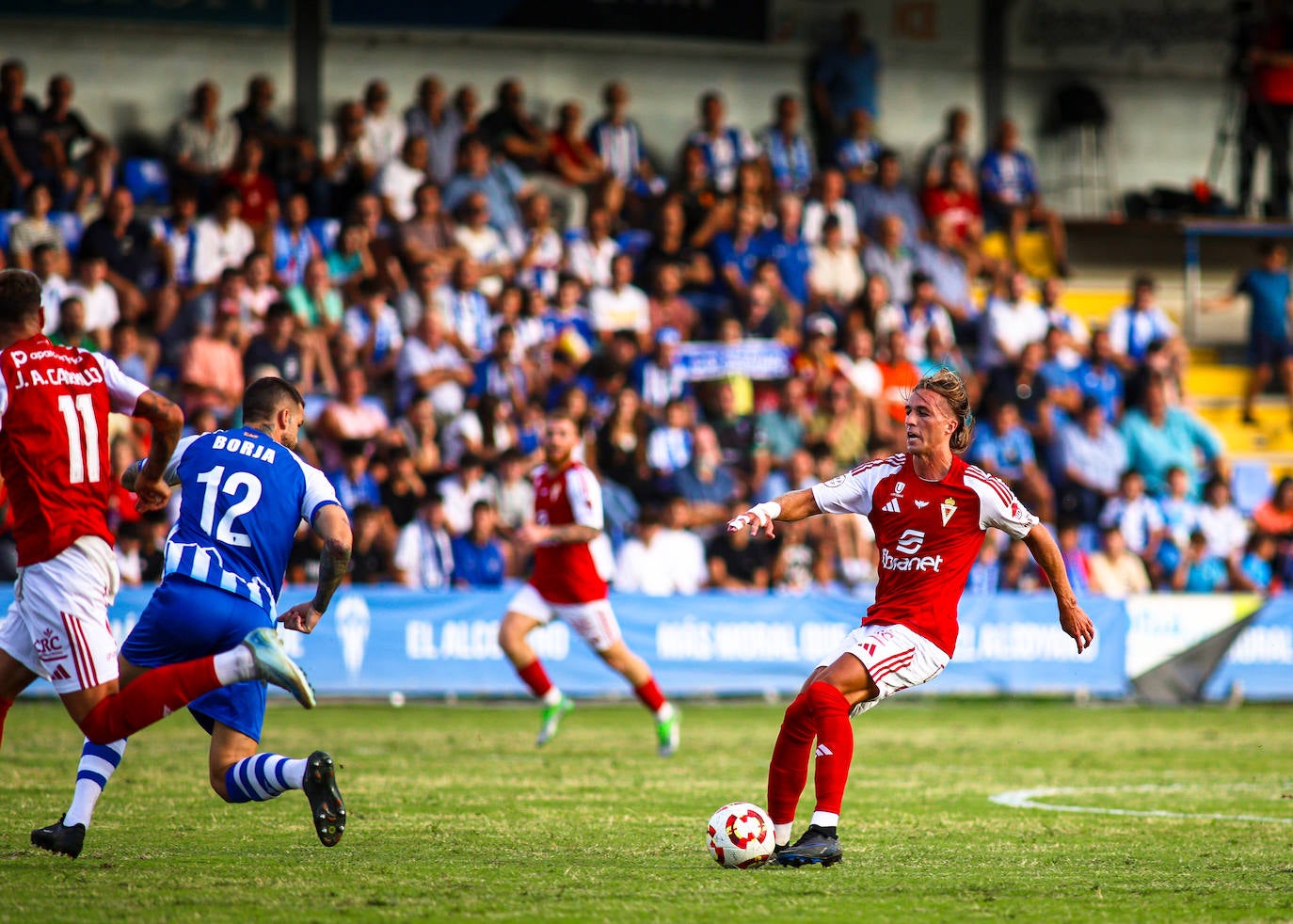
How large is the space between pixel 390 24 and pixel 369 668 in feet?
34.5

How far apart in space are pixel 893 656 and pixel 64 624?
371 cm

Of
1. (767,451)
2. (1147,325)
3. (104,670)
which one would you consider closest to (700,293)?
(767,451)

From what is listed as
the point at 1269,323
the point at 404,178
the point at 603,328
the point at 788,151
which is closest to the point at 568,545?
the point at 603,328

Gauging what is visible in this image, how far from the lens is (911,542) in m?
7.79

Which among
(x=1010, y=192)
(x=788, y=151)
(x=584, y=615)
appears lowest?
(x=584, y=615)

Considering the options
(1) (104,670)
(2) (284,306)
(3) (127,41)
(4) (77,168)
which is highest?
(3) (127,41)

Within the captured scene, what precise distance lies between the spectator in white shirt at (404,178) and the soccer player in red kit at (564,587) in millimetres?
8158

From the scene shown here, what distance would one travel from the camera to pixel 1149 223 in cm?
2594

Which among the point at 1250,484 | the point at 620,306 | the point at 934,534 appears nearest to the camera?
the point at 934,534

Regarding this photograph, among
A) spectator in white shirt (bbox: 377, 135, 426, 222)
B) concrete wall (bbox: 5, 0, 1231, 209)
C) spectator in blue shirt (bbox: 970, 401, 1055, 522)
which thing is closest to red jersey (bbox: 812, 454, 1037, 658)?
spectator in blue shirt (bbox: 970, 401, 1055, 522)

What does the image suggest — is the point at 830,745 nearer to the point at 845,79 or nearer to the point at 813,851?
the point at 813,851

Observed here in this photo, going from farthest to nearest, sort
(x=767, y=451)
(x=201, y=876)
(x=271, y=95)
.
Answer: (x=271, y=95)
(x=767, y=451)
(x=201, y=876)

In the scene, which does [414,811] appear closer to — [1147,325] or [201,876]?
[201,876]

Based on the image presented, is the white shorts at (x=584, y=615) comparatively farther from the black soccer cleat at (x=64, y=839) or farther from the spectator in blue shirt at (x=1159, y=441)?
the spectator in blue shirt at (x=1159, y=441)
